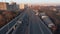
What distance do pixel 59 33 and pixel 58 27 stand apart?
101 cm

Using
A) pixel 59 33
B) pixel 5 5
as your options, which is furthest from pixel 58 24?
pixel 5 5

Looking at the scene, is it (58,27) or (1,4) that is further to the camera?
(1,4)

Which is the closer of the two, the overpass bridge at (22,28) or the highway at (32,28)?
the overpass bridge at (22,28)

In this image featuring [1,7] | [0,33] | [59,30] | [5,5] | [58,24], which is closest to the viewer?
[59,30]

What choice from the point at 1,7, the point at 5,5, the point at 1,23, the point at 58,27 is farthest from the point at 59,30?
the point at 5,5

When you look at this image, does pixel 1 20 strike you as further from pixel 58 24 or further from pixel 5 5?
pixel 5 5

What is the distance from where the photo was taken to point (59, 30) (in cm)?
838

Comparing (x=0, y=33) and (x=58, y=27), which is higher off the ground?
(x=58, y=27)

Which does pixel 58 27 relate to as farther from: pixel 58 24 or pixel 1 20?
pixel 1 20

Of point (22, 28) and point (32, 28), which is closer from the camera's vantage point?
point (22, 28)

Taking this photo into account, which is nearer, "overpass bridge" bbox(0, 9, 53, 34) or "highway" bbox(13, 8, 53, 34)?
"overpass bridge" bbox(0, 9, 53, 34)

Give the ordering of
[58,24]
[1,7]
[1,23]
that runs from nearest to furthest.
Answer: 1. [58,24]
2. [1,23]
3. [1,7]

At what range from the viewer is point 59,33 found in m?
7.83

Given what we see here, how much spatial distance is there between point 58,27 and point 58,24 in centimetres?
27
